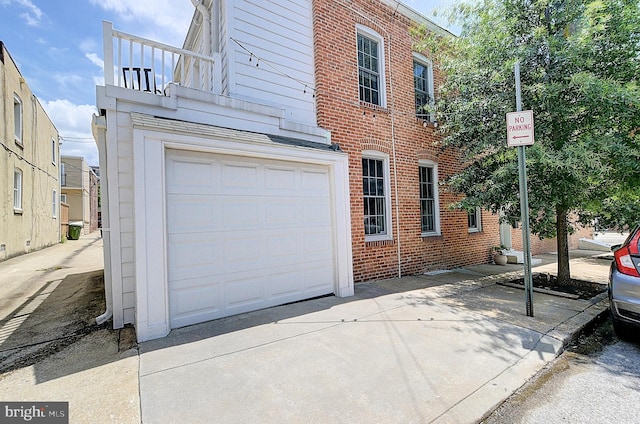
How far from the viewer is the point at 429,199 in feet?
27.0

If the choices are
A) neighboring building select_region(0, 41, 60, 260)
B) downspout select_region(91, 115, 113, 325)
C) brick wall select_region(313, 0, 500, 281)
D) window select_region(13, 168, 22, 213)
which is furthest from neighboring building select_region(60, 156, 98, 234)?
brick wall select_region(313, 0, 500, 281)

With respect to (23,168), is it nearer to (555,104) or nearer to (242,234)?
(242,234)

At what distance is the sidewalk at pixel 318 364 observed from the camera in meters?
2.42

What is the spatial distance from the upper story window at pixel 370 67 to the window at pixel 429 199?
7.26ft

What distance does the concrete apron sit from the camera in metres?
2.41

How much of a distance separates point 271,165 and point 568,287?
6.32 m

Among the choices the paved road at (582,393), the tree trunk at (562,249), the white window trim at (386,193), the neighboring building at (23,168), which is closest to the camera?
the paved road at (582,393)

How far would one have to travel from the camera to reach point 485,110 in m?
6.26

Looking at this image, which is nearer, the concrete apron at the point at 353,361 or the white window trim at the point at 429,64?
the concrete apron at the point at 353,361

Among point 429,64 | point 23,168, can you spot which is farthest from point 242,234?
point 23,168

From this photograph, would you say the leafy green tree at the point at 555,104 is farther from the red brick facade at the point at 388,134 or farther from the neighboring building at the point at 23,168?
the neighboring building at the point at 23,168

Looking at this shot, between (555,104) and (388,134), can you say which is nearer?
(555,104)

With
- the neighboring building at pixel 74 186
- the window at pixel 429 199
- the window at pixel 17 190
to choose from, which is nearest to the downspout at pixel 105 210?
the window at pixel 429 199

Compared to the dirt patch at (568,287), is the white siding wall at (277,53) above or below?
above
